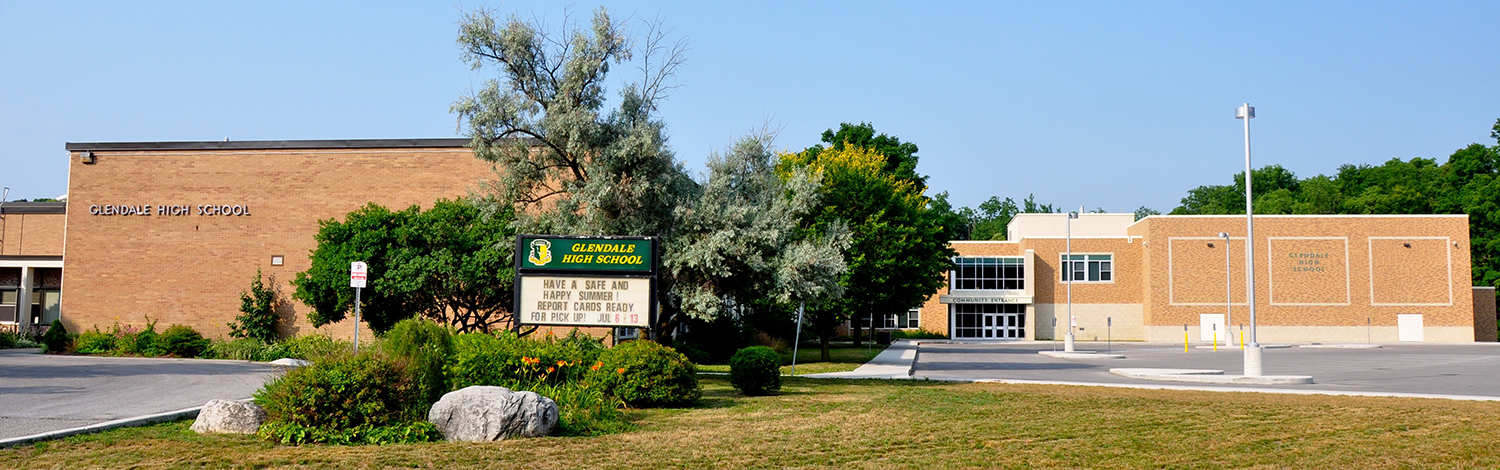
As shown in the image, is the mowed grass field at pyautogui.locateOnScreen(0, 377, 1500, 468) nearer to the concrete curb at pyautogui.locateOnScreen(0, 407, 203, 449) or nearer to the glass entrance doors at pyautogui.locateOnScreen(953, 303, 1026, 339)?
the concrete curb at pyautogui.locateOnScreen(0, 407, 203, 449)

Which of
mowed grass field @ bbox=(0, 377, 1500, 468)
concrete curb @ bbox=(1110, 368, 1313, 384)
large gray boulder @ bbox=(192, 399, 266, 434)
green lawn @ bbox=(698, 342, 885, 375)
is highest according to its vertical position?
large gray boulder @ bbox=(192, 399, 266, 434)

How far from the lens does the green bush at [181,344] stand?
27.2 meters

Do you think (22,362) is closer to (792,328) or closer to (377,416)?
(377,416)

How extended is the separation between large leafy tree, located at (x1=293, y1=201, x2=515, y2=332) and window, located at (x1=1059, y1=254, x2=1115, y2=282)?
159 feet

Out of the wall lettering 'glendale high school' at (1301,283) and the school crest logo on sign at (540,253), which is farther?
the wall lettering 'glendale high school' at (1301,283)

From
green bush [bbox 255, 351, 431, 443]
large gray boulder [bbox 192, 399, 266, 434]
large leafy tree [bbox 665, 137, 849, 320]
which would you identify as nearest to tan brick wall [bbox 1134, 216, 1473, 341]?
large leafy tree [bbox 665, 137, 849, 320]

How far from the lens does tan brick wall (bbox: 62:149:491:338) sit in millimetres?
31359

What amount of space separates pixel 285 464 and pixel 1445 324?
68.2 metres

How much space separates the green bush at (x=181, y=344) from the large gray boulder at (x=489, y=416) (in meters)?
19.9

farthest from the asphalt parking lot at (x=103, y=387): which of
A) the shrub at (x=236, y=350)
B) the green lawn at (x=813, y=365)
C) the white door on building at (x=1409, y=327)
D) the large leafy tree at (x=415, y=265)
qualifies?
the white door on building at (x=1409, y=327)

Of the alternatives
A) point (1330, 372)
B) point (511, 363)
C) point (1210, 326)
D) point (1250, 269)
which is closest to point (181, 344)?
point (511, 363)

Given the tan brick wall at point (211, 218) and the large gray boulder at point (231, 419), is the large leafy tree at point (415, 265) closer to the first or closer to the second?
the tan brick wall at point (211, 218)

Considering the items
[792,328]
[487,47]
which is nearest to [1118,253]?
[792,328]

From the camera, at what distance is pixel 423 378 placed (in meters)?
11.8
